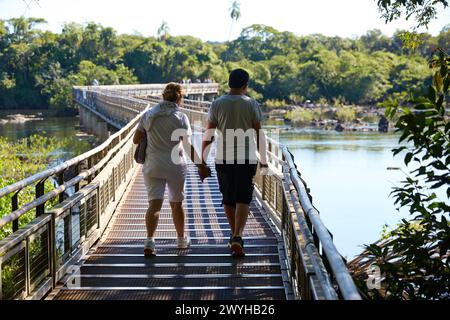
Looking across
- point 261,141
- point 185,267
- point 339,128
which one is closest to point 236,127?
point 261,141

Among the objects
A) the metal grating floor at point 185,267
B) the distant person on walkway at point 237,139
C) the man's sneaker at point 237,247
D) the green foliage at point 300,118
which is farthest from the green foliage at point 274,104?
the distant person on walkway at point 237,139

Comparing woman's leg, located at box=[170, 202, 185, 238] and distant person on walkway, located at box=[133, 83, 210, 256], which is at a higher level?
distant person on walkway, located at box=[133, 83, 210, 256]

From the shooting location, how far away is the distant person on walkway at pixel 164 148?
7.44 metres

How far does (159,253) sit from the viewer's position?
7.98 m

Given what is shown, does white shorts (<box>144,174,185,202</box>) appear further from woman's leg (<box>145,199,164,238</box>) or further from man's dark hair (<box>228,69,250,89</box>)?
man's dark hair (<box>228,69,250,89</box>)

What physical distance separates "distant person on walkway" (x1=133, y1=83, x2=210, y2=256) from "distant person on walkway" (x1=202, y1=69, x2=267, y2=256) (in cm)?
26

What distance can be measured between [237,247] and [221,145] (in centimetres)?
110

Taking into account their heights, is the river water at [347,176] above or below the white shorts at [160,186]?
below

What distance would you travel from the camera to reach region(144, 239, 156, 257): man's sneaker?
7.70 meters

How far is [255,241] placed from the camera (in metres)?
8.77

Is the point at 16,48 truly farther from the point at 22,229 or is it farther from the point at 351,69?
the point at 22,229

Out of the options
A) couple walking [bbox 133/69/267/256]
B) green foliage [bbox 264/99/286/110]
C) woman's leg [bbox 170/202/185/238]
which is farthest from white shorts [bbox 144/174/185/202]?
green foliage [bbox 264/99/286/110]

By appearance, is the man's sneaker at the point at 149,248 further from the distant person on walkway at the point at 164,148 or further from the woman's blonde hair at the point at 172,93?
the woman's blonde hair at the point at 172,93
